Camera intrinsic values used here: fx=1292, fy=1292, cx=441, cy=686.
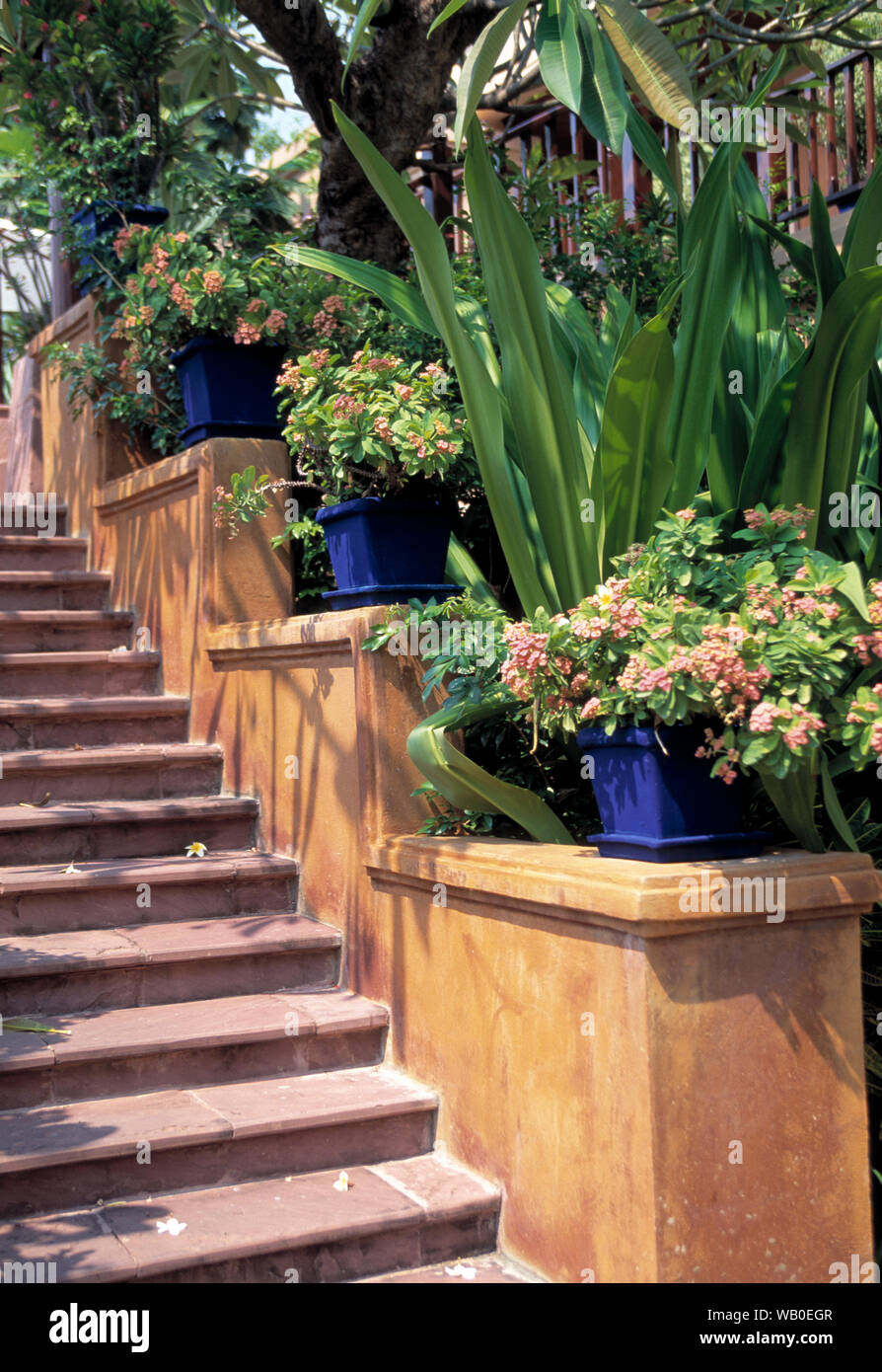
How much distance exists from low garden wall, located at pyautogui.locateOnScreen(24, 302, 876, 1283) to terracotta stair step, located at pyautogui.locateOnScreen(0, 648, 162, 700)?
1.48 m

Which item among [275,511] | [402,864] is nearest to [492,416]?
[402,864]

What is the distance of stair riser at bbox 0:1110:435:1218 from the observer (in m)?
2.75

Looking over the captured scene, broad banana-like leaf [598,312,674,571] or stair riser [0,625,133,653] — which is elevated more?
broad banana-like leaf [598,312,674,571]

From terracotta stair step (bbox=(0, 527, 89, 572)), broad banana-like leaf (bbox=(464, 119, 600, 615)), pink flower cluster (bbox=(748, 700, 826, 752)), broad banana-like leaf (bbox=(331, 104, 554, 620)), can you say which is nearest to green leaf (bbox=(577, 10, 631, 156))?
broad banana-like leaf (bbox=(464, 119, 600, 615))

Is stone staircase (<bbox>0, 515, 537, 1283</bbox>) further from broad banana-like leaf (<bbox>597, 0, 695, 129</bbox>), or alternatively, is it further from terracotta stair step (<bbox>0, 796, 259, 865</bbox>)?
broad banana-like leaf (<bbox>597, 0, 695, 129</bbox>)

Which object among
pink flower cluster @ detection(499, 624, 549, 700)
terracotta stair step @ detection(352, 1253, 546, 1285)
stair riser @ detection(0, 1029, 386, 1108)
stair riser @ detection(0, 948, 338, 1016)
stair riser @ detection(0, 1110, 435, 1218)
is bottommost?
terracotta stair step @ detection(352, 1253, 546, 1285)

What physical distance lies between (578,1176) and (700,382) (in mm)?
1758

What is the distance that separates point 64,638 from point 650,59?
10.7 feet

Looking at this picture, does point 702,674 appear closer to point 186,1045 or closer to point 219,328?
point 186,1045

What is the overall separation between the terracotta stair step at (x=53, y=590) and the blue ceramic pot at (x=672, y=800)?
3148 mm

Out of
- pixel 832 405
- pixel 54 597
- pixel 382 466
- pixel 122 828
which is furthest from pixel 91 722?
pixel 832 405

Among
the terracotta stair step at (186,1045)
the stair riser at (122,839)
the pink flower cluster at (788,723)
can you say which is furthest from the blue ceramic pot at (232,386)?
the pink flower cluster at (788,723)

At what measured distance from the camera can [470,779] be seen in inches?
121

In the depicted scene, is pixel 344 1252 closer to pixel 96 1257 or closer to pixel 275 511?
pixel 96 1257
